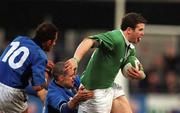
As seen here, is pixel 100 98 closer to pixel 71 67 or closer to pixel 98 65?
pixel 98 65

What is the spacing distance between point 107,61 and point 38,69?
78 centimetres

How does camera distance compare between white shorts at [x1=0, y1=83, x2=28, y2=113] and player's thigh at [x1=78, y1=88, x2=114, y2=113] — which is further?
white shorts at [x1=0, y1=83, x2=28, y2=113]

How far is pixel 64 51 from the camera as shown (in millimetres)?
18188

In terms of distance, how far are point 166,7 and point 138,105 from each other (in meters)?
3.41

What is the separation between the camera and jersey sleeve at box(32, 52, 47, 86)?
9234 mm

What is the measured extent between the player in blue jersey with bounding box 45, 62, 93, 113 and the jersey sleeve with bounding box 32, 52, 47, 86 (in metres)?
0.14

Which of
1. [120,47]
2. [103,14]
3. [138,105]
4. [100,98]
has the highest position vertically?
[120,47]

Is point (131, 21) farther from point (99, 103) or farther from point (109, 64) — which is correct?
point (99, 103)

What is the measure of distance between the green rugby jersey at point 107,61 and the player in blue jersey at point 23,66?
518 mm

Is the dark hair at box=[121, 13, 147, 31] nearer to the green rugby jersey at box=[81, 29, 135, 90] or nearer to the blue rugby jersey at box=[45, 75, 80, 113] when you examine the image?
the green rugby jersey at box=[81, 29, 135, 90]

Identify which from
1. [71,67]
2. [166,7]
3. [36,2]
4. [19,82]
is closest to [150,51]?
[166,7]

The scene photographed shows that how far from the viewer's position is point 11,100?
959 centimetres

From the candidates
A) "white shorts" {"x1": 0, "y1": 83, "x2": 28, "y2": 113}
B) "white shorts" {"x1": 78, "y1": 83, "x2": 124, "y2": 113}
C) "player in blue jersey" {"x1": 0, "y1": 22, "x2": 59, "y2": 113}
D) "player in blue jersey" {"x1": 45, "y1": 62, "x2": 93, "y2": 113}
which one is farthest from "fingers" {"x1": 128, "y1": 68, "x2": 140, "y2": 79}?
"white shorts" {"x1": 0, "y1": 83, "x2": 28, "y2": 113}

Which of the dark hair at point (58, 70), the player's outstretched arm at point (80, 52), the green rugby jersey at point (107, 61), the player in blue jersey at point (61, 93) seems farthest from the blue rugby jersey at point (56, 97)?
the player's outstretched arm at point (80, 52)
